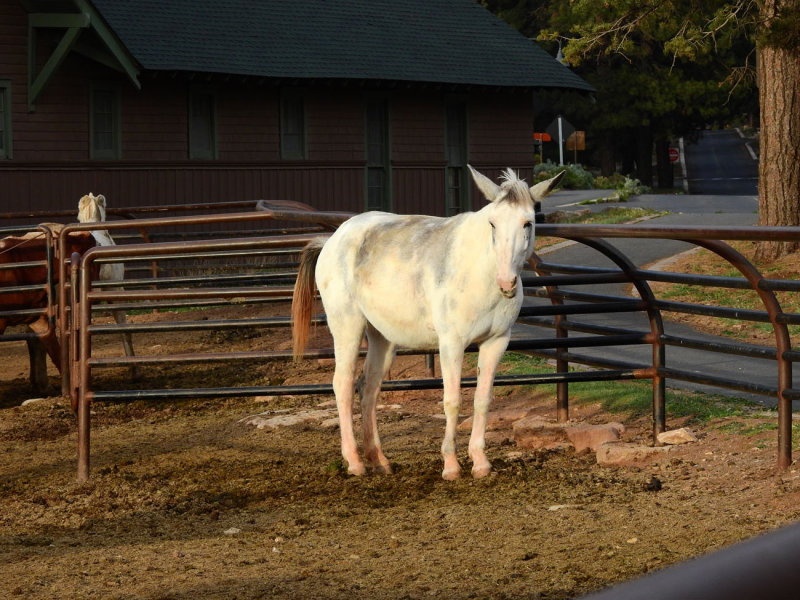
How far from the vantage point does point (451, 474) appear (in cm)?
666

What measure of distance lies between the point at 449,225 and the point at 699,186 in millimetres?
55762

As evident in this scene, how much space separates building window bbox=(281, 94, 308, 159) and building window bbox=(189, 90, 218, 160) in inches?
67.6

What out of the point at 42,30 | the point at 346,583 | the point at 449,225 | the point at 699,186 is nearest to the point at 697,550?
the point at 346,583

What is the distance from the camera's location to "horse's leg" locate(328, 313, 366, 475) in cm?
698

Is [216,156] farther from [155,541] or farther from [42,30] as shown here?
[155,541]

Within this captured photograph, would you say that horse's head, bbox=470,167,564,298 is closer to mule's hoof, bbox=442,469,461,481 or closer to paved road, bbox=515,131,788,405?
mule's hoof, bbox=442,469,461,481

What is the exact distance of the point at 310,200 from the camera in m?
25.8

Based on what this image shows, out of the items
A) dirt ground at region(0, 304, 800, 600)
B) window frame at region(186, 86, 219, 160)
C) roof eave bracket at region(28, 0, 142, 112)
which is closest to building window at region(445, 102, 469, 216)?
window frame at region(186, 86, 219, 160)

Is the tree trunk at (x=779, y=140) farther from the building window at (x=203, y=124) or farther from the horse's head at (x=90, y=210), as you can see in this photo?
the building window at (x=203, y=124)

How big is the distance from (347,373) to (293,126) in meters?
19.4

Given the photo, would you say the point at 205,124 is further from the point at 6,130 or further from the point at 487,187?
the point at 487,187

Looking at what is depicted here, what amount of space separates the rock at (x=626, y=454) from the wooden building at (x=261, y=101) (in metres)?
16.3

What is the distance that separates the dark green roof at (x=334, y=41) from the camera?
79.7 feet

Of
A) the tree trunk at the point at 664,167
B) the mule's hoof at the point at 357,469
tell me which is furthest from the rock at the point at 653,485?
the tree trunk at the point at 664,167
